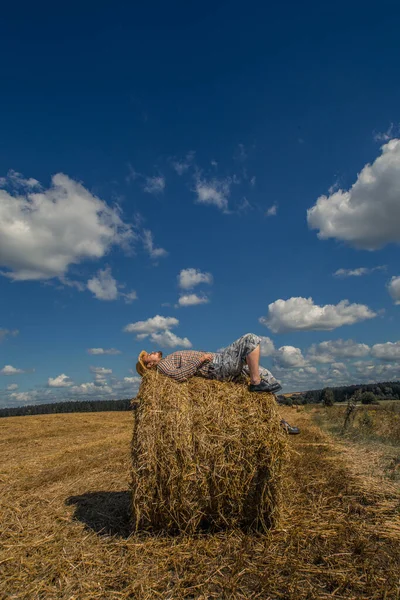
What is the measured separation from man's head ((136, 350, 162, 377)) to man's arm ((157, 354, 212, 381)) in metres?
0.24

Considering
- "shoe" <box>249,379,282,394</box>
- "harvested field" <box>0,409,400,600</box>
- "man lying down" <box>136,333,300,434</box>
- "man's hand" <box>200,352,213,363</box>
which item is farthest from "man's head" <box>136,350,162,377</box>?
"harvested field" <box>0,409,400,600</box>

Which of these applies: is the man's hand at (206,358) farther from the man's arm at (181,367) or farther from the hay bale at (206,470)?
the hay bale at (206,470)

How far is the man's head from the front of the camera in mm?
5695

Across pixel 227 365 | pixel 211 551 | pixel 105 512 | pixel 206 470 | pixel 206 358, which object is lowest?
pixel 211 551

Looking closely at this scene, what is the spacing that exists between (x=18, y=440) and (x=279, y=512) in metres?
12.9

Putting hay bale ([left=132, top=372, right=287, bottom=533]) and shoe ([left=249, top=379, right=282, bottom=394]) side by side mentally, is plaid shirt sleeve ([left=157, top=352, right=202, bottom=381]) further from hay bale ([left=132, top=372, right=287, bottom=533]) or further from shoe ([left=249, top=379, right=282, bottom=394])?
shoe ([left=249, top=379, right=282, bottom=394])

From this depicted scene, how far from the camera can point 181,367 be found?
5410 millimetres

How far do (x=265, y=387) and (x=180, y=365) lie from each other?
1.22 metres

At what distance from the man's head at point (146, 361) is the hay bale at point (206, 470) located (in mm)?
1031

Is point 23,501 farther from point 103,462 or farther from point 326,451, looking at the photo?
point 326,451

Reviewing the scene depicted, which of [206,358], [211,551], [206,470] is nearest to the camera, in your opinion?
[211,551]

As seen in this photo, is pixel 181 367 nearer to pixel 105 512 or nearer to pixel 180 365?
pixel 180 365

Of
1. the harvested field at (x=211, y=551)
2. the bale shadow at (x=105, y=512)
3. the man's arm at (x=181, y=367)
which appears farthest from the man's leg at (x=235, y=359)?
the bale shadow at (x=105, y=512)

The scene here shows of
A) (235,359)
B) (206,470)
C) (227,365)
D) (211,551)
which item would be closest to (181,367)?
(227,365)
